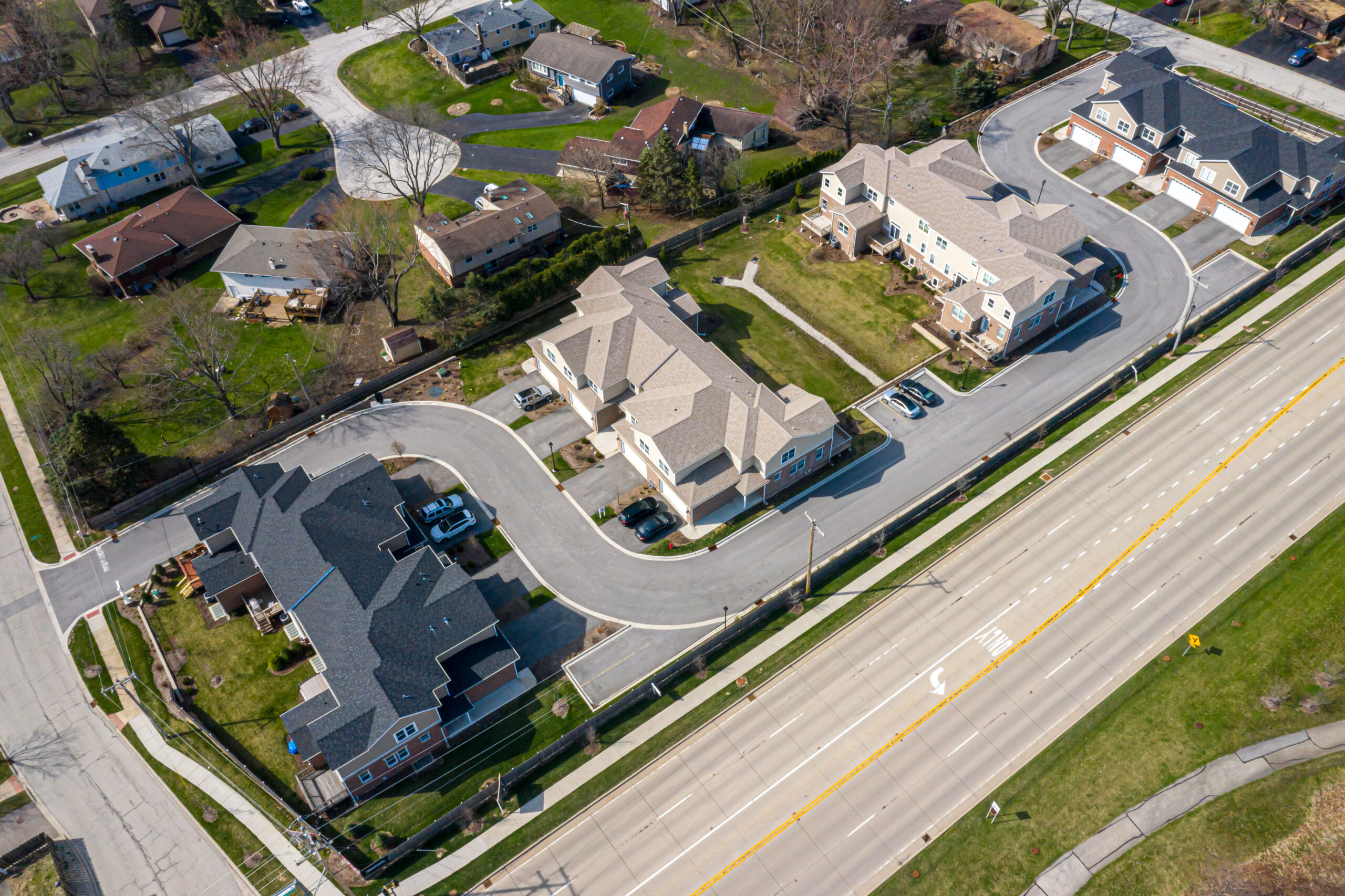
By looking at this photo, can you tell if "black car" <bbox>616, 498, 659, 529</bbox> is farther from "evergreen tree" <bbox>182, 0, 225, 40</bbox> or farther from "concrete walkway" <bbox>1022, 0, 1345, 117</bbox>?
"evergreen tree" <bbox>182, 0, 225, 40</bbox>

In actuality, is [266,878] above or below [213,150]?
below

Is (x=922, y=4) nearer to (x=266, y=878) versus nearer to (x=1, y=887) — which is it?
(x=266, y=878)

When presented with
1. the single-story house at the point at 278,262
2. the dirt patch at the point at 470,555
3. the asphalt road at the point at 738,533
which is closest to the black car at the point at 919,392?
the asphalt road at the point at 738,533

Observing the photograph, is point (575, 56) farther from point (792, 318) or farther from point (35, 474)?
point (35, 474)

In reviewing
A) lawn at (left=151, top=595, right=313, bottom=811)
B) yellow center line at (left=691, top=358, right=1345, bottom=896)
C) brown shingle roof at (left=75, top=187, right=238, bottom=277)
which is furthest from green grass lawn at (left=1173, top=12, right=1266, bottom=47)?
lawn at (left=151, top=595, right=313, bottom=811)

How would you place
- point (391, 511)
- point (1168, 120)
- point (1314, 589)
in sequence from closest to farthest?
1. point (1314, 589)
2. point (391, 511)
3. point (1168, 120)

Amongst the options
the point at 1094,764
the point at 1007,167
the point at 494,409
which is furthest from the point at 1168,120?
the point at 494,409
